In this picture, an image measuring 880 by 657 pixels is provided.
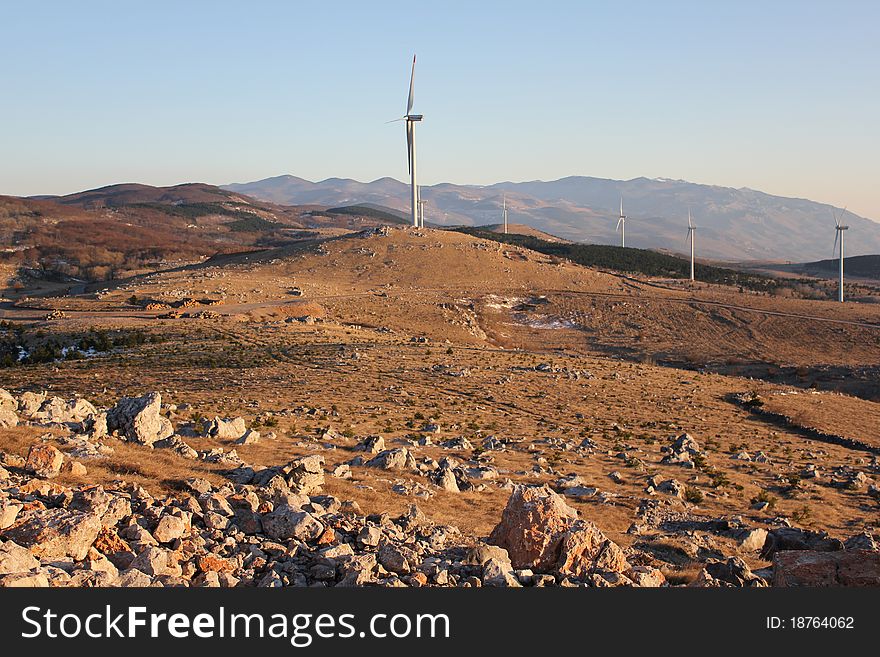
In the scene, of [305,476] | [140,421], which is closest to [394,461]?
[305,476]

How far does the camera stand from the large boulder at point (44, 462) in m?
12.6

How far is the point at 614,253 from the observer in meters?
117

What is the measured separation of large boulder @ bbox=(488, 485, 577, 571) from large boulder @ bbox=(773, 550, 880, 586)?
299cm

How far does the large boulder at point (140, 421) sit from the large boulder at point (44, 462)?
4.31 metres

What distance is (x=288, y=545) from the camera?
431 inches

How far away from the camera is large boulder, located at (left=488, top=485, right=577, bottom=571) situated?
10.9 m

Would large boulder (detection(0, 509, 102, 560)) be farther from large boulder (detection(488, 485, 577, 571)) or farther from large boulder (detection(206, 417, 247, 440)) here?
large boulder (detection(206, 417, 247, 440))

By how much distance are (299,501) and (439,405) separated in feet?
54.6

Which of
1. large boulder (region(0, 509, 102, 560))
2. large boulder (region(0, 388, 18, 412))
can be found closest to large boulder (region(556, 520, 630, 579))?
large boulder (region(0, 509, 102, 560))

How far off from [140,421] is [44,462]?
4.62m

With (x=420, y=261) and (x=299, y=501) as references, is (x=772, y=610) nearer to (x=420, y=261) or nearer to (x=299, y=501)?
(x=299, y=501)

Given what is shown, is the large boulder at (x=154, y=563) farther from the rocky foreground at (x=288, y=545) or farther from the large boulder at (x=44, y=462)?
the large boulder at (x=44, y=462)

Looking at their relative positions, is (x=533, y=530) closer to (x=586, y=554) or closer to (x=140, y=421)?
(x=586, y=554)

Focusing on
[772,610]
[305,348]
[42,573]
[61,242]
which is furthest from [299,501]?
[61,242]
